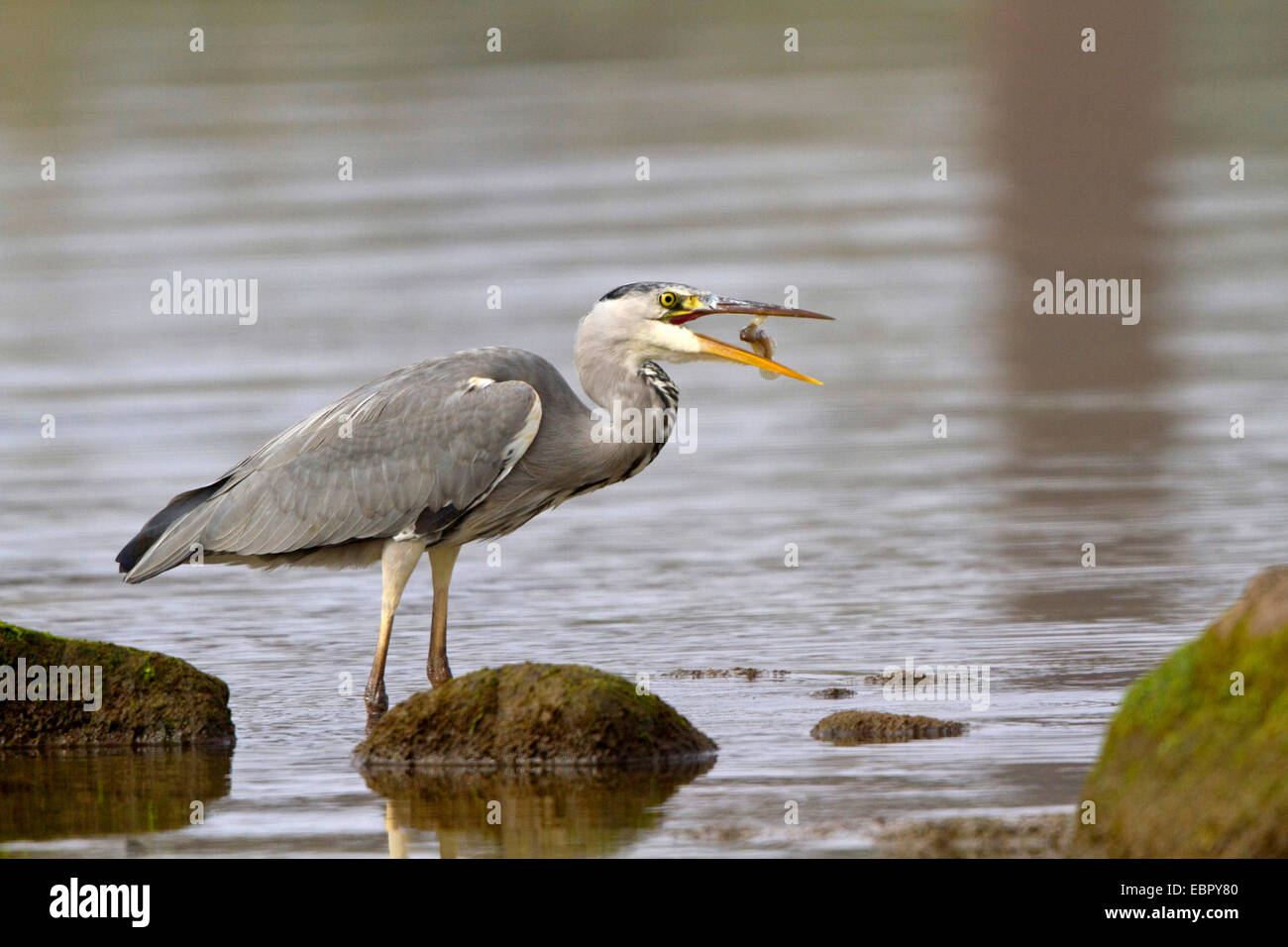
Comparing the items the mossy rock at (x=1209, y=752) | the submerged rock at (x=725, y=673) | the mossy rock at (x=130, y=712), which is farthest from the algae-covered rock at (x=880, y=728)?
the mossy rock at (x=130, y=712)

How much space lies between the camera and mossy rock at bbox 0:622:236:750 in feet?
34.0

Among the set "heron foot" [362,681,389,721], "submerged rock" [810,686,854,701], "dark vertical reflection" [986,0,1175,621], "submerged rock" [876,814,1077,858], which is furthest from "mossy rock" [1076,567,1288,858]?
"dark vertical reflection" [986,0,1175,621]

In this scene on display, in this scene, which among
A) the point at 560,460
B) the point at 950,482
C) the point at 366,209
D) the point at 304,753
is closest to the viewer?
the point at 304,753

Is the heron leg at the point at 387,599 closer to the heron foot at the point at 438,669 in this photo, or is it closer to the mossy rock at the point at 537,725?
the heron foot at the point at 438,669

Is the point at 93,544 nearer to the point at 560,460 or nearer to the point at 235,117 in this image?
the point at 560,460

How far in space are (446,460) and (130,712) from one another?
186 centimetres

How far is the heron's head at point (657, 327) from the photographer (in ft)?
36.1

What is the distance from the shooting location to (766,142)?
117 ft

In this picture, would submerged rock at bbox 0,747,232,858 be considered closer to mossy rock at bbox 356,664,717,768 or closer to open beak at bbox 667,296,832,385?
mossy rock at bbox 356,664,717,768

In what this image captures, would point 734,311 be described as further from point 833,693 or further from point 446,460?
point 833,693

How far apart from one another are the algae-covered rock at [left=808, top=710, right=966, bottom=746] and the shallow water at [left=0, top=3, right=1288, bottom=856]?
18cm
